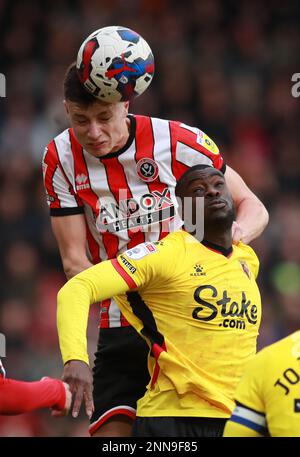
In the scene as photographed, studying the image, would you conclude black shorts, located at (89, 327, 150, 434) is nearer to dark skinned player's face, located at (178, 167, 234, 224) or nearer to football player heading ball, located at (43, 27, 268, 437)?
football player heading ball, located at (43, 27, 268, 437)

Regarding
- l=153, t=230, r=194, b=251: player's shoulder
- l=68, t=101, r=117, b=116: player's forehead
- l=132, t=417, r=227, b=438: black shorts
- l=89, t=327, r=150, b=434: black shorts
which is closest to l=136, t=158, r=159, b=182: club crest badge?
l=68, t=101, r=117, b=116: player's forehead

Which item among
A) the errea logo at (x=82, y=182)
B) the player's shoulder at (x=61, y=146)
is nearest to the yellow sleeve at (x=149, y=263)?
the errea logo at (x=82, y=182)

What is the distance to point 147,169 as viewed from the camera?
5.43 m

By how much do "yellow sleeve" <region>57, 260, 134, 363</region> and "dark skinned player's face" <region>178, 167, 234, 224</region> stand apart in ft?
1.71

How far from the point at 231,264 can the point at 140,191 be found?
29.4 inches

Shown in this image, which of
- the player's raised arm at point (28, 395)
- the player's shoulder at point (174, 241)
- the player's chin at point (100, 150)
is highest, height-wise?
the player's chin at point (100, 150)

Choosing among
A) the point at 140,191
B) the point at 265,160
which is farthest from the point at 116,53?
the point at 265,160

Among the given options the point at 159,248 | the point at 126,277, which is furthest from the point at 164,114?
the point at 126,277

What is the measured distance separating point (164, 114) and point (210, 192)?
613 cm

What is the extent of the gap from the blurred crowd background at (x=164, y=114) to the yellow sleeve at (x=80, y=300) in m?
3.98

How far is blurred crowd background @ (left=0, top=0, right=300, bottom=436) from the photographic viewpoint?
937 centimetres

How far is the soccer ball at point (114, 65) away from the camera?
511 cm

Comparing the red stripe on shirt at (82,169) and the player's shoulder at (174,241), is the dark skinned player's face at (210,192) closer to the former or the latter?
the player's shoulder at (174,241)

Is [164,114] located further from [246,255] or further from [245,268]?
[245,268]
